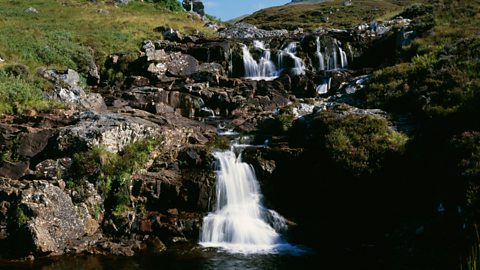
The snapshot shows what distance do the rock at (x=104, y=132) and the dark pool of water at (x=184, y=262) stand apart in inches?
212

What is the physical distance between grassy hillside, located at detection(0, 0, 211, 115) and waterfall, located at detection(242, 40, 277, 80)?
9.49 m

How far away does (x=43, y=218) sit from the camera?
1791cm

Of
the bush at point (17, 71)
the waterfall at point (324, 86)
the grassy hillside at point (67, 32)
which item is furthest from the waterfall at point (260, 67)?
the bush at point (17, 71)

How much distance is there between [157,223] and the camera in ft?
64.8

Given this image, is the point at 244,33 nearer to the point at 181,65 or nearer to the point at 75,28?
the point at 75,28

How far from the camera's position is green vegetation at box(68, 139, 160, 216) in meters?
20.2

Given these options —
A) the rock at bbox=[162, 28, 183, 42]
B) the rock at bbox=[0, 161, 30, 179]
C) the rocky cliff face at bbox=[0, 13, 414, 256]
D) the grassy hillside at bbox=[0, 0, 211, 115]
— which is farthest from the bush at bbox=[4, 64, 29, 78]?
the rock at bbox=[162, 28, 183, 42]

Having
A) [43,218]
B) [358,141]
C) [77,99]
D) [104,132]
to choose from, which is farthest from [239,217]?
[77,99]

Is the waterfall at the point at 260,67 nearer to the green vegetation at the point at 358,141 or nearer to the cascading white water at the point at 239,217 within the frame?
the green vegetation at the point at 358,141

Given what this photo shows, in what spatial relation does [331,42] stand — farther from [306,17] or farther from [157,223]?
[306,17]

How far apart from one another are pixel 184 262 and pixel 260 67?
946 inches

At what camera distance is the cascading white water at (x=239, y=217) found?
1950 cm

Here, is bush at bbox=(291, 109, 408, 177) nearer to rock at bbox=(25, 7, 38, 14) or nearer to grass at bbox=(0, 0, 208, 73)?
grass at bbox=(0, 0, 208, 73)

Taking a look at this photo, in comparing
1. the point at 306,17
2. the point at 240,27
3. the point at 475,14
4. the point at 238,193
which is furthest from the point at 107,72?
the point at 306,17
